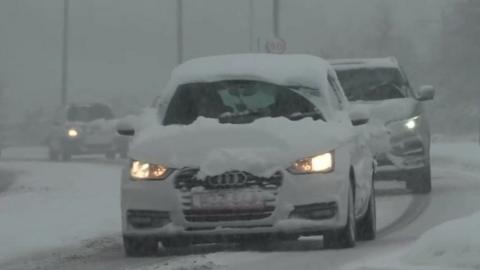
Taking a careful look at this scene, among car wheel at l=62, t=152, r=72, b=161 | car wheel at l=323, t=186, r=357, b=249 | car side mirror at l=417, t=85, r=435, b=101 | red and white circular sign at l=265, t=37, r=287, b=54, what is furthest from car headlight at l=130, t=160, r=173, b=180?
car wheel at l=62, t=152, r=72, b=161

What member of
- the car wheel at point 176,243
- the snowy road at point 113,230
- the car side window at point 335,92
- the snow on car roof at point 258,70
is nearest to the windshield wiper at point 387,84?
the snowy road at point 113,230

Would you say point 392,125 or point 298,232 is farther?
point 392,125

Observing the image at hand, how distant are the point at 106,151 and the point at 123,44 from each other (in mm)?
88230

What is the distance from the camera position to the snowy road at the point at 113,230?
9.44 m

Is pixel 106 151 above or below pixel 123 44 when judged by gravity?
below

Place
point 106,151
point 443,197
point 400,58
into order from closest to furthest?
point 443,197
point 106,151
point 400,58

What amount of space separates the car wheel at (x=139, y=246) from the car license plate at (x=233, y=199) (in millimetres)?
752

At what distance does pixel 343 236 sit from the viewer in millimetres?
10164

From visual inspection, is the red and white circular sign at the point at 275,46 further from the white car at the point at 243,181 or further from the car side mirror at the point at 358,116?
the white car at the point at 243,181

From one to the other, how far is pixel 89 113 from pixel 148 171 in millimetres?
26582

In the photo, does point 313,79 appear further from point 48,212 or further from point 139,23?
point 139,23

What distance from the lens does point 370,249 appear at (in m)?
10.2

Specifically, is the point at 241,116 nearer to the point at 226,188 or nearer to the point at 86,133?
the point at 226,188

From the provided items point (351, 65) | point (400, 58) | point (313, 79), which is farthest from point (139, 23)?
point (313, 79)
